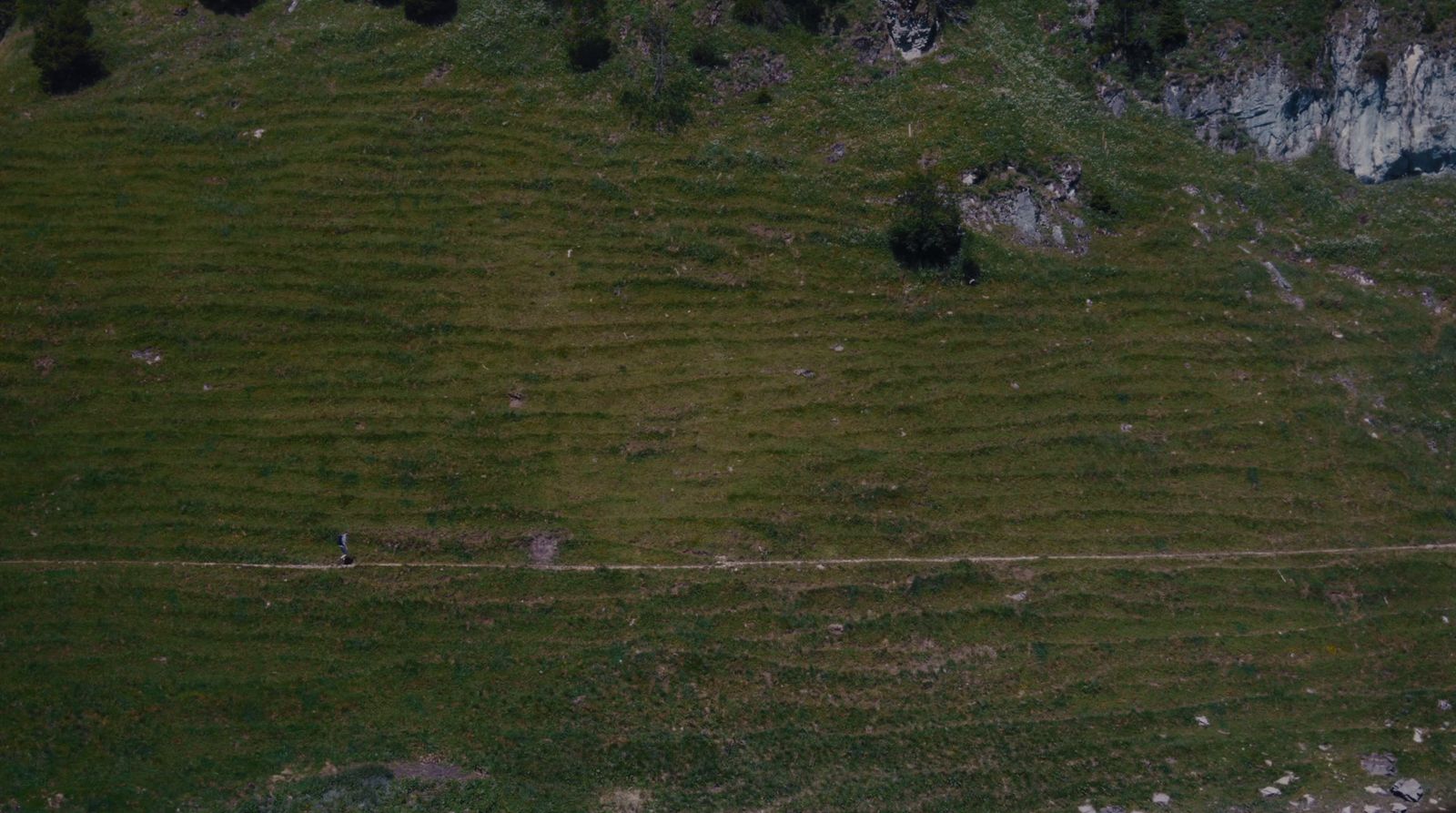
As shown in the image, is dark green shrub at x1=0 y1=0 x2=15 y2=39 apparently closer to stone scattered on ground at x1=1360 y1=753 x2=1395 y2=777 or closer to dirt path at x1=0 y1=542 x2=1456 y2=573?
dirt path at x1=0 y1=542 x2=1456 y2=573

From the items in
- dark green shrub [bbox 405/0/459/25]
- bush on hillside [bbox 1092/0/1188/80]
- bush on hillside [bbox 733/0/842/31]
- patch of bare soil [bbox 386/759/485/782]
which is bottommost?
patch of bare soil [bbox 386/759/485/782]

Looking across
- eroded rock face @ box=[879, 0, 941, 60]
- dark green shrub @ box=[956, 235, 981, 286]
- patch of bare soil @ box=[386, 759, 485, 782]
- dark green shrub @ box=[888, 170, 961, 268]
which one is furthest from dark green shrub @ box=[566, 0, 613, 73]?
patch of bare soil @ box=[386, 759, 485, 782]

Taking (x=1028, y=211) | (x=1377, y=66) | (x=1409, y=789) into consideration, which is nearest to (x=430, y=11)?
(x=1028, y=211)

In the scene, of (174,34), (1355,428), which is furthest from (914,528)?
(174,34)

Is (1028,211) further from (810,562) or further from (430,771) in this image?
(430,771)

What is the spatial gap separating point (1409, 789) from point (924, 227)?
2653cm

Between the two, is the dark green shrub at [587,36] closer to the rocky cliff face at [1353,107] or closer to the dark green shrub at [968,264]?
the dark green shrub at [968,264]

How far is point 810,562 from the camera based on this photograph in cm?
3647

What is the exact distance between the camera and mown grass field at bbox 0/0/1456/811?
111ft

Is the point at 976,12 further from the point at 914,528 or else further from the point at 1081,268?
the point at 914,528

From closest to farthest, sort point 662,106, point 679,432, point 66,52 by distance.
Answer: point 679,432
point 66,52
point 662,106

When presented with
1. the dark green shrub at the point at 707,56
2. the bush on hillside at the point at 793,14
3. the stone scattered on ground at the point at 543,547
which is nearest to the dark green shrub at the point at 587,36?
the dark green shrub at the point at 707,56

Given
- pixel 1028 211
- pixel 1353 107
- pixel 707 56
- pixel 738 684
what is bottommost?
pixel 738 684

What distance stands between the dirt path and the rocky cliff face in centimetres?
1809
